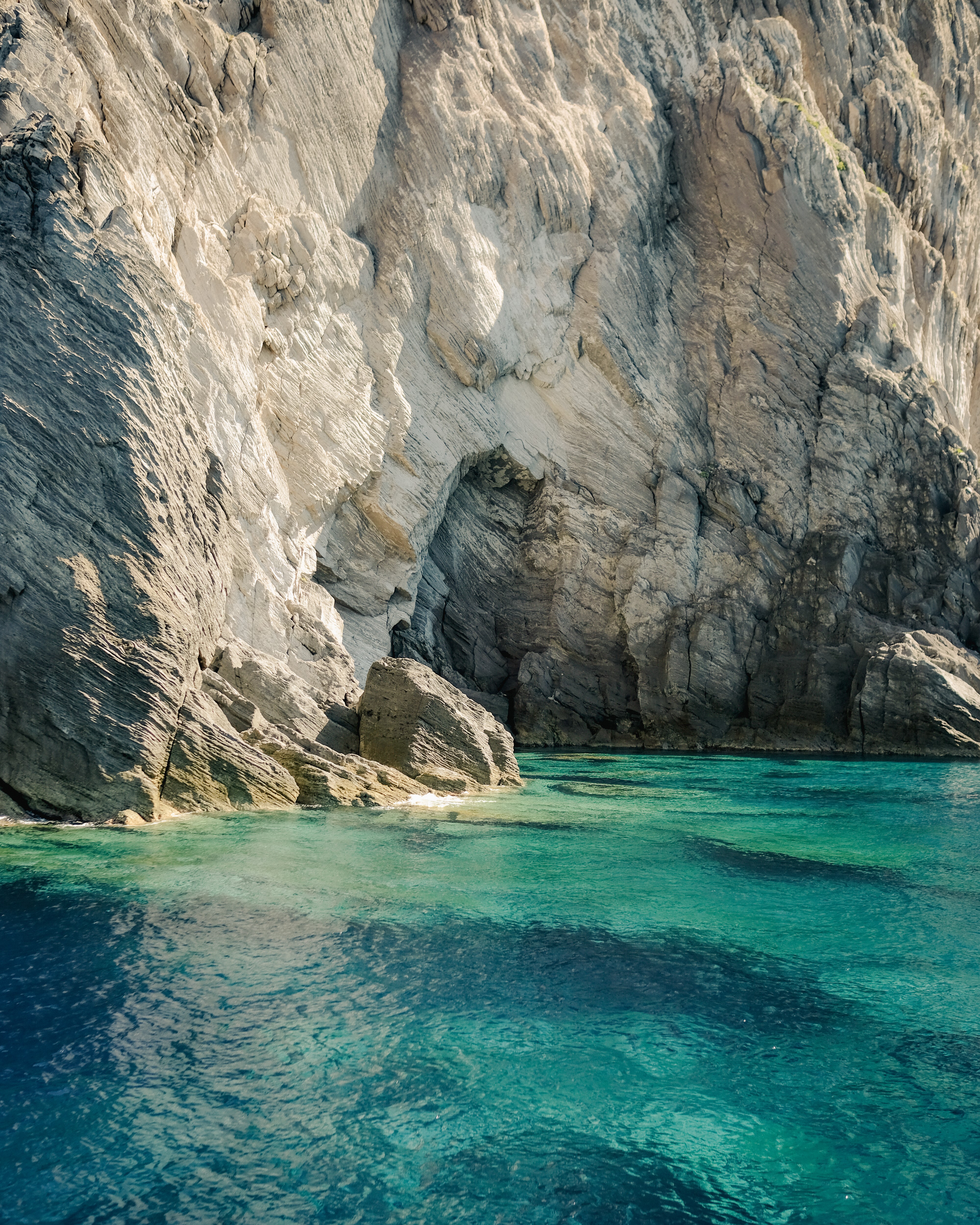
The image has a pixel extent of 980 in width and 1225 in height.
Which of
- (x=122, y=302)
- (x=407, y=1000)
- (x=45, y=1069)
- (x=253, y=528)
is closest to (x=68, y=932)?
(x=45, y=1069)

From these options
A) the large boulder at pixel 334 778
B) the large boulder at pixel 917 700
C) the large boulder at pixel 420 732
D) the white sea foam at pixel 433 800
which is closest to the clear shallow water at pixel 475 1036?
the large boulder at pixel 334 778

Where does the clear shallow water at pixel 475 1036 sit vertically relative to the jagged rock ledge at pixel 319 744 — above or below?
below

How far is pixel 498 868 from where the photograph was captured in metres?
11.6

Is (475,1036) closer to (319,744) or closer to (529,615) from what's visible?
(319,744)

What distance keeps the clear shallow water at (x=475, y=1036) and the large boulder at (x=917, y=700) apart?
1850 cm

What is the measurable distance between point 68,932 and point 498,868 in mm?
5026

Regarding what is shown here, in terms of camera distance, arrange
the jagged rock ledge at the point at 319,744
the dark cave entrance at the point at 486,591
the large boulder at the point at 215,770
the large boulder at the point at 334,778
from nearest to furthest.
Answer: the large boulder at the point at 215,770
the jagged rock ledge at the point at 319,744
the large boulder at the point at 334,778
the dark cave entrance at the point at 486,591

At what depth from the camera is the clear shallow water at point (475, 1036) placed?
473 centimetres

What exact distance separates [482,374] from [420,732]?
48.4ft

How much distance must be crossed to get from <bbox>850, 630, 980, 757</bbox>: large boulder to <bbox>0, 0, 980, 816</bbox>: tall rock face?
165mm

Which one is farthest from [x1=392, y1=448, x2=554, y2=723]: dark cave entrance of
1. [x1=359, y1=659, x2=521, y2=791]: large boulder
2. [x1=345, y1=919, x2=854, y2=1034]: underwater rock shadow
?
[x1=345, y1=919, x2=854, y2=1034]: underwater rock shadow

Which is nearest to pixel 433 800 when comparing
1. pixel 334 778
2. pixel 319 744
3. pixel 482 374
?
pixel 334 778

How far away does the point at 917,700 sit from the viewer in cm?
2950

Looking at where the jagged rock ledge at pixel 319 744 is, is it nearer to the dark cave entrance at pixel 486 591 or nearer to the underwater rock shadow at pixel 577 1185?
the underwater rock shadow at pixel 577 1185
